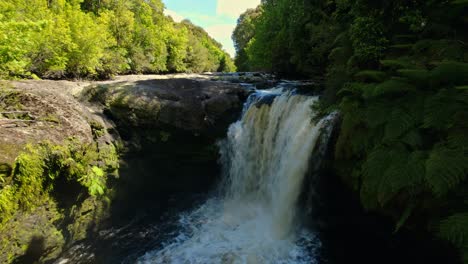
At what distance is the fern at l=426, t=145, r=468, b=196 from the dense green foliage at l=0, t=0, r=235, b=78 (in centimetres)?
656

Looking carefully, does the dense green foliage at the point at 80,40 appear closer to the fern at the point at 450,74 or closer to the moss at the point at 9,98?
the moss at the point at 9,98

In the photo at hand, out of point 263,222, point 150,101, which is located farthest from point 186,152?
point 263,222

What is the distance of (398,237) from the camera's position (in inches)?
194

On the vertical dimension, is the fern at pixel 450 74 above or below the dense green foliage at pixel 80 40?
below

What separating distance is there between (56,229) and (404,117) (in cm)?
692

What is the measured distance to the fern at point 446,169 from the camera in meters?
2.79

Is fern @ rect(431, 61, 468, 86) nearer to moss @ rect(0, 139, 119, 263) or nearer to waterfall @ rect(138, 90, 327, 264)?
waterfall @ rect(138, 90, 327, 264)

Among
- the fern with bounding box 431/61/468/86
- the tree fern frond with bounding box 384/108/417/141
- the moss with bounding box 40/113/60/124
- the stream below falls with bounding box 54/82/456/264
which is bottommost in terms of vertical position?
the stream below falls with bounding box 54/82/456/264

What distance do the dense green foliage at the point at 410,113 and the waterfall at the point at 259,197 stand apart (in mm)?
1519

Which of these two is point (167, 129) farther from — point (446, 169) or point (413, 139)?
point (446, 169)

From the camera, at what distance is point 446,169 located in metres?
2.85

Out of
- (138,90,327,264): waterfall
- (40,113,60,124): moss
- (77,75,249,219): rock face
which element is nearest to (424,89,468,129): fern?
(138,90,327,264): waterfall

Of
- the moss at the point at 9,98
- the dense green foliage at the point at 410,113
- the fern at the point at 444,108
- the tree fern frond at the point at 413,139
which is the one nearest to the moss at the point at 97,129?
the moss at the point at 9,98

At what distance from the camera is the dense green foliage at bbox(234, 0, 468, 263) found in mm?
3059
